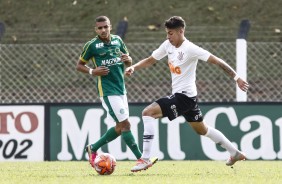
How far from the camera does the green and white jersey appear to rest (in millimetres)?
13289

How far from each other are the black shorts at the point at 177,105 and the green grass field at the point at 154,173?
0.67 m

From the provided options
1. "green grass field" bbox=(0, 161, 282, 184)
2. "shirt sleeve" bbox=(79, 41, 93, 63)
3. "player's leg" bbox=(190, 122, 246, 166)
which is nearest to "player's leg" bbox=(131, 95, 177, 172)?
"green grass field" bbox=(0, 161, 282, 184)

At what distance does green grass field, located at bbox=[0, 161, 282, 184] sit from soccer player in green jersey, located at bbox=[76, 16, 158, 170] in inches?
19.2

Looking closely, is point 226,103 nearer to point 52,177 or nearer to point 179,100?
point 179,100

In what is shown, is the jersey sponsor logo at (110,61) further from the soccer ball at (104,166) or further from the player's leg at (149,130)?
the soccer ball at (104,166)

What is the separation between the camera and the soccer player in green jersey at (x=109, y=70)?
43.5 ft

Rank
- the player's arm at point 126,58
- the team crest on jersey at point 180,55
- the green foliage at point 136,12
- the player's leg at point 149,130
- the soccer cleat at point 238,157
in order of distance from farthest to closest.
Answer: the green foliage at point 136,12
the player's arm at point 126,58
the soccer cleat at point 238,157
the team crest on jersey at point 180,55
the player's leg at point 149,130

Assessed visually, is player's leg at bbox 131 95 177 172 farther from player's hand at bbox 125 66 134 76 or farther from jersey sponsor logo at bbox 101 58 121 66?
jersey sponsor logo at bbox 101 58 121 66

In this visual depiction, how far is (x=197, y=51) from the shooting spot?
12336 mm

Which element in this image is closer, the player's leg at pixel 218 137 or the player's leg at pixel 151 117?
the player's leg at pixel 151 117

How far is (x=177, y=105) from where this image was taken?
12.4 meters

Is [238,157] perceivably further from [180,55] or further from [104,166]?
[104,166]

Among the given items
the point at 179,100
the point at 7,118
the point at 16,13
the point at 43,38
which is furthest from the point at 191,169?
the point at 16,13

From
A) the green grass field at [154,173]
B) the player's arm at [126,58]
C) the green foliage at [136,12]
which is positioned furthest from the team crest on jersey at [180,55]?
the green foliage at [136,12]
